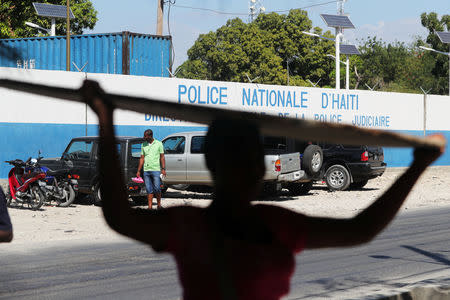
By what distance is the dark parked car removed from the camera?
68.0 feet

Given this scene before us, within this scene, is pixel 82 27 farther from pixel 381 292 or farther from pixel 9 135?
pixel 381 292

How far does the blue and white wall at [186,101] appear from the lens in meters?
18.8

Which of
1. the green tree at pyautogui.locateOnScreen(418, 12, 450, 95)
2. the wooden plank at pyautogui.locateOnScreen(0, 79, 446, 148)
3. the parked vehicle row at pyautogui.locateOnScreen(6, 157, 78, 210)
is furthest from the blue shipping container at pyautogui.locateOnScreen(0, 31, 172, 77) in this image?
the green tree at pyautogui.locateOnScreen(418, 12, 450, 95)

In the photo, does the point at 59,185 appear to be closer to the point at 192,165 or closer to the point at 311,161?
the point at 192,165

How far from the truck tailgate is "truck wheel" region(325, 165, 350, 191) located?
8.95 ft

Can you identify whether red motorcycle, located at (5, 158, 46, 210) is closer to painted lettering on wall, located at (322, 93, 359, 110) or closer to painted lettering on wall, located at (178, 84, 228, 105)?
painted lettering on wall, located at (178, 84, 228, 105)

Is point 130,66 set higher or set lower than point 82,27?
lower

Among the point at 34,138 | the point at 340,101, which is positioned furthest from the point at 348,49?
the point at 34,138

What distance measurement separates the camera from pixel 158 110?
167cm

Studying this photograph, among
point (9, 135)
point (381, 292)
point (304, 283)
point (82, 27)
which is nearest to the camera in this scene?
point (381, 292)

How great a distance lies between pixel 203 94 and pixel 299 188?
17.0 ft

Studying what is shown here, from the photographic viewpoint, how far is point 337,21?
42.0 m

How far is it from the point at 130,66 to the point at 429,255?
17818mm

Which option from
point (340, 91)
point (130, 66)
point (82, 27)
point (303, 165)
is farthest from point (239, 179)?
point (82, 27)
